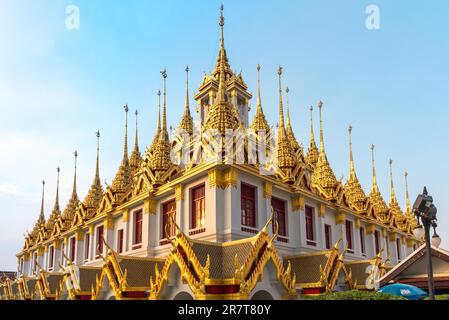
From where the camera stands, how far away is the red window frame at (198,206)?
19797 millimetres

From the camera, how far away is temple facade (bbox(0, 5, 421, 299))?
17.0 metres

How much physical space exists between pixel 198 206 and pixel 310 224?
7.83 m

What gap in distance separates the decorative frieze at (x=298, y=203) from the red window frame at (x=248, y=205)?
362 centimetres

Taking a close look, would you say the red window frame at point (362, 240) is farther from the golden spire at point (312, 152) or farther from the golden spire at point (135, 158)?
the golden spire at point (135, 158)

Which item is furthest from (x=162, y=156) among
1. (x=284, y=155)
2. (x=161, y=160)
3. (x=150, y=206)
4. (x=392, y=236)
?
(x=392, y=236)

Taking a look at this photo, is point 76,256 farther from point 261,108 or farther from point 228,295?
point 228,295

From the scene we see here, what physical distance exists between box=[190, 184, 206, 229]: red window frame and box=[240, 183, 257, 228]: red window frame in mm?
1783

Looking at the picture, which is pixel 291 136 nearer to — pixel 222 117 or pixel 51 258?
pixel 222 117

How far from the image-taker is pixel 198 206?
2019 centimetres

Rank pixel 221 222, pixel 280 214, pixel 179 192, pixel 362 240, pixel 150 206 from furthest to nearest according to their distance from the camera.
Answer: pixel 362 240 < pixel 150 206 < pixel 280 214 < pixel 179 192 < pixel 221 222

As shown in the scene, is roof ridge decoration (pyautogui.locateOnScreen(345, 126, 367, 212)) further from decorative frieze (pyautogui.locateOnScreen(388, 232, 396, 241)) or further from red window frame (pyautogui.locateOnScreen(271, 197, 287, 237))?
red window frame (pyautogui.locateOnScreen(271, 197, 287, 237))

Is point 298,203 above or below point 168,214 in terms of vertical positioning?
above

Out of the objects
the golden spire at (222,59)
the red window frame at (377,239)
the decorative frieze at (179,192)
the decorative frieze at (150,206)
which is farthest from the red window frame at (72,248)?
the red window frame at (377,239)
